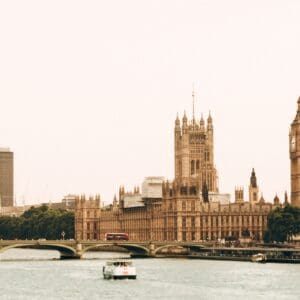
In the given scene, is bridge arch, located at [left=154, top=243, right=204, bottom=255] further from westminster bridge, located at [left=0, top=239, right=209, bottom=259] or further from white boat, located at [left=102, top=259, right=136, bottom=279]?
white boat, located at [left=102, top=259, right=136, bottom=279]

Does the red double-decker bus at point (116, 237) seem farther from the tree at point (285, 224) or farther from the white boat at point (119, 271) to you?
the white boat at point (119, 271)

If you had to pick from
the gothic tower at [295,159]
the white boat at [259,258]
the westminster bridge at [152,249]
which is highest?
the gothic tower at [295,159]

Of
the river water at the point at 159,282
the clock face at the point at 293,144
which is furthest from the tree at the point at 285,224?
the river water at the point at 159,282

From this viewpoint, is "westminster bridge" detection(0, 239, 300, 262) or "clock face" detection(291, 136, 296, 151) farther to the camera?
"clock face" detection(291, 136, 296, 151)

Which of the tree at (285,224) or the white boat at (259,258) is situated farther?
the tree at (285,224)

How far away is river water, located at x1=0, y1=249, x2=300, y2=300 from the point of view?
10475cm

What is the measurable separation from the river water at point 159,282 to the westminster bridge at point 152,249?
17.8 ft

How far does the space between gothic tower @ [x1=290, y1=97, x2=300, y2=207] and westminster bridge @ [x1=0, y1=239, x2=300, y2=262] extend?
2386 cm

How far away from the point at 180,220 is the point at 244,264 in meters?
51.8

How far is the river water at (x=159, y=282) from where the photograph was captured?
10475cm

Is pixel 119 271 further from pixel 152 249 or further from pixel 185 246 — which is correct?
pixel 185 246

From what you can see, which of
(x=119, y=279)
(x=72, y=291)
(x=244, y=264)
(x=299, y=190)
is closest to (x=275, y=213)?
(x=299, y=190)

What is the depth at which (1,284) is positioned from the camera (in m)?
116

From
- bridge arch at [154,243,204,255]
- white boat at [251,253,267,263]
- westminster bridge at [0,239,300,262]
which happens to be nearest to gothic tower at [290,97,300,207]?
bridge arch at [154,243,204,255]
